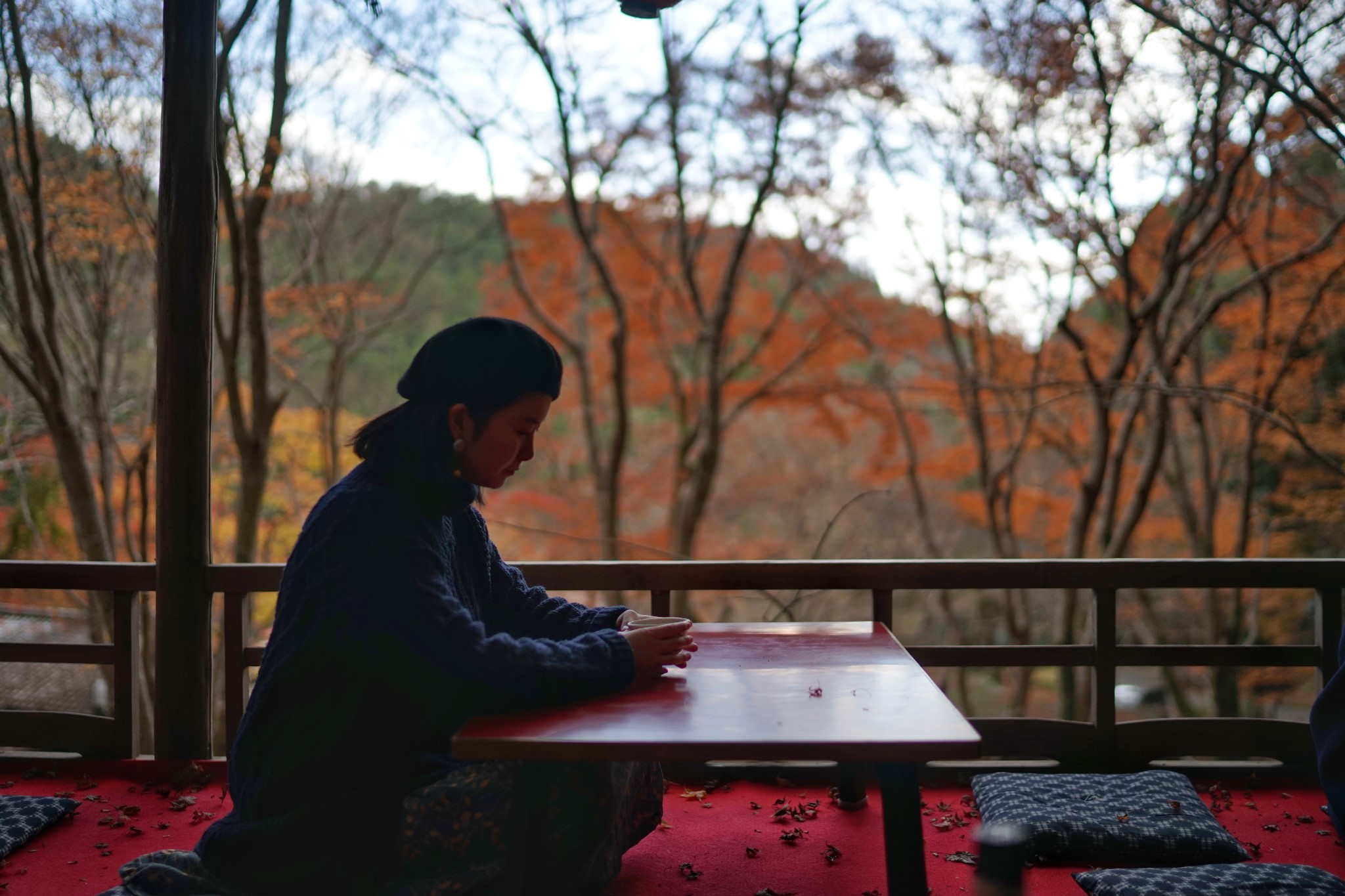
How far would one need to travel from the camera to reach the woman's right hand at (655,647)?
1793 mm

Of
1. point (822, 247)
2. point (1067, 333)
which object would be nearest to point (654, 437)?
point (822, 247)

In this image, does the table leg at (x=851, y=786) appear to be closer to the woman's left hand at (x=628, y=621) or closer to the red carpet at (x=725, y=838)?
the red carpet at (x=725, y=838)

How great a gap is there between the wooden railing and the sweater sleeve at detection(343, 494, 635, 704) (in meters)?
1.25

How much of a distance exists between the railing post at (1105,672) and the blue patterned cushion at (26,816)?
304 cm

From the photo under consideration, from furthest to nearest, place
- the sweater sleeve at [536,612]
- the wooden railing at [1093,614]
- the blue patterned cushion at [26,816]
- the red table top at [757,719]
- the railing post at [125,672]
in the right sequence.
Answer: the railing post at [125,672] < the wooden railing at [1093,614] < the blue patterned cushion at [26,816] < the sweater sleeve at [536,612] < the red table top at [757,719]

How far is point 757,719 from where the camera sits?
5.20 ft

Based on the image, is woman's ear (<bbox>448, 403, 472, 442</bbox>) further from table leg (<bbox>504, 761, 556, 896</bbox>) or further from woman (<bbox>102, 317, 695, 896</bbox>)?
table leg (<bbox>504, 761, 556, 896</bbox>)

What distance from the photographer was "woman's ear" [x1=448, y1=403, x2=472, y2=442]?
1.77m

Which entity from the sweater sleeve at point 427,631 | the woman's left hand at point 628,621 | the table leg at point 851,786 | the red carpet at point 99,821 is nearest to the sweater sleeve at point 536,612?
the woman's left hand at point 628,621

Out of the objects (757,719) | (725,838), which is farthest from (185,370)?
(757,719)

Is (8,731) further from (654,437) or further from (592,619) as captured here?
(654,437)

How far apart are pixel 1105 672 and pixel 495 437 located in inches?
84.3

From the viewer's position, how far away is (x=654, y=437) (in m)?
10.5

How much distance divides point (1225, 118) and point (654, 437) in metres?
6.15
